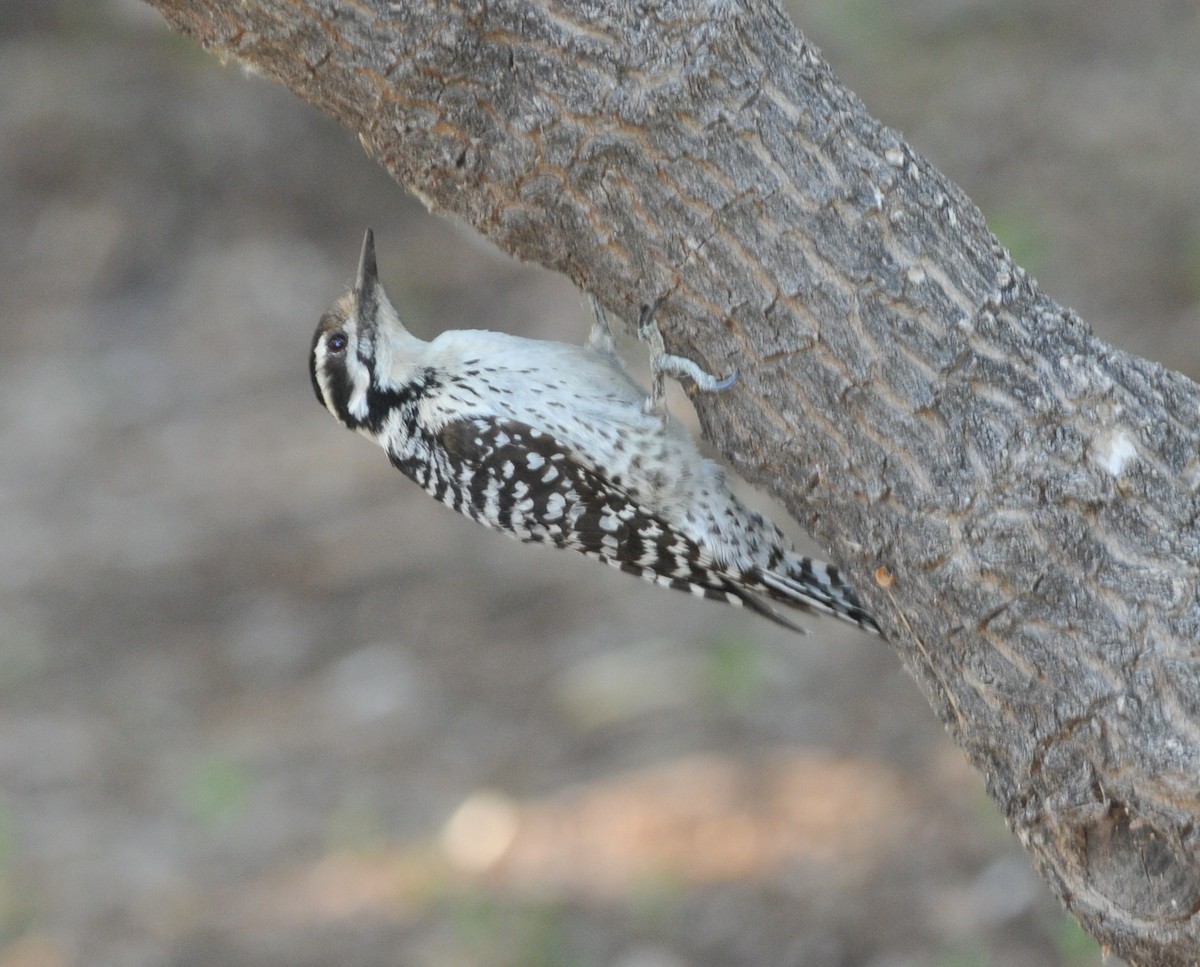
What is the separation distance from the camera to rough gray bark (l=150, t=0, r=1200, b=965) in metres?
2.71

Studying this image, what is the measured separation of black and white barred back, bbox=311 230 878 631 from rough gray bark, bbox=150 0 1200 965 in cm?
114

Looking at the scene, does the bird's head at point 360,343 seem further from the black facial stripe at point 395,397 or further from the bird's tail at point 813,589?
the bird's tail at point 813,589

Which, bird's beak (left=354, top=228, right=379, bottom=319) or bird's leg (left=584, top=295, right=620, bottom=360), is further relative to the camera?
bird's beak (left=354, top=228, right=379, bottom=319)


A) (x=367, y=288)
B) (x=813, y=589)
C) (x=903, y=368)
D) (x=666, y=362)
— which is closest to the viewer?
(x=903, y=368)

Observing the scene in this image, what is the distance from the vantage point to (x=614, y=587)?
7.74 meters

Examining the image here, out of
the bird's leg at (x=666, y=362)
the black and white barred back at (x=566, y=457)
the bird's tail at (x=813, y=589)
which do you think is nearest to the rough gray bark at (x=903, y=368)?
the bird's leg at (x=666, y=362)

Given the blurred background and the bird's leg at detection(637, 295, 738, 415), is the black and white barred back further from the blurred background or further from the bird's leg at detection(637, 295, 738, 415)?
the blurred background

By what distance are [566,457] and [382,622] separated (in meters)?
4.00

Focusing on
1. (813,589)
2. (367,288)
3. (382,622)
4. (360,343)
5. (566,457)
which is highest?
(367,288)

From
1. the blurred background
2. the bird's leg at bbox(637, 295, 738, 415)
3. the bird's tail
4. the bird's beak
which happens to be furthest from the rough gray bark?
the blurred background

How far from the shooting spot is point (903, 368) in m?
2.81

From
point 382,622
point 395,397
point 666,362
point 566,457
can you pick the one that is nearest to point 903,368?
point 666,362

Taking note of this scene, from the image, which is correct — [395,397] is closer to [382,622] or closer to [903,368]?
[903,368]

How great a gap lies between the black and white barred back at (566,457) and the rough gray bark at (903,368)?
1139 mm
